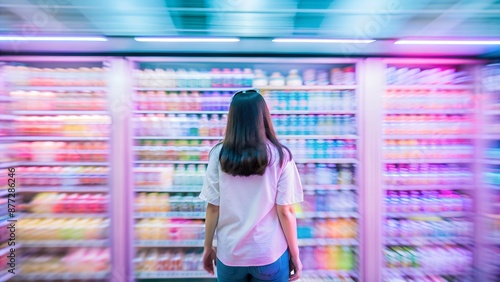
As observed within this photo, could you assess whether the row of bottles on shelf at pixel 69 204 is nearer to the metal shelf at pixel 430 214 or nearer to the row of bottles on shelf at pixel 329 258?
the row of bottles on shelf at pixel 329 258

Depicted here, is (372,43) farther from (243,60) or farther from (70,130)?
(70,130)

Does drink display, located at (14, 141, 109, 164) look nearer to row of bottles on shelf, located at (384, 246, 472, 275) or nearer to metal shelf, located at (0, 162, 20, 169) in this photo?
metal shelf, located at (0, 162, 20, 169)

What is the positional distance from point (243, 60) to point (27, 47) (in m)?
1.97

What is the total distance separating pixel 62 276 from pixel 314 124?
297 centimetres

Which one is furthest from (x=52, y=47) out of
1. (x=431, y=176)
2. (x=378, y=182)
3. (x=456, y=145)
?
(x=456, y=145)

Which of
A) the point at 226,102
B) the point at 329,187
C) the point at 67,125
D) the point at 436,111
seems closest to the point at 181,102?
the point at 226,102

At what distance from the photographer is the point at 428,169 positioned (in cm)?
260

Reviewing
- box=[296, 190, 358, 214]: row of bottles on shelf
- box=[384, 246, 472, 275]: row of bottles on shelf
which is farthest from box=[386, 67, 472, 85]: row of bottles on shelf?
box=[384, 246, 472, 275]: row of bottles on shelf

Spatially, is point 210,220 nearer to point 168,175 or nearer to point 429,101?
point 168,175

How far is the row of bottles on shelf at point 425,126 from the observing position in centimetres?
251

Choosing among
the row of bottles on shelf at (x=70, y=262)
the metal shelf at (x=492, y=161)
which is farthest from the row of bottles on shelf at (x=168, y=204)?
the metal shelf at (x=492, y=161)

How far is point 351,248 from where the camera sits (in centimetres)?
257

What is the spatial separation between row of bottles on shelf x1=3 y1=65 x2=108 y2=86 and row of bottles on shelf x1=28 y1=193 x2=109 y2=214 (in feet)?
3.78

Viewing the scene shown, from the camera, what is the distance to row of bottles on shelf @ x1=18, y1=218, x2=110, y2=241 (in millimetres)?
2422
